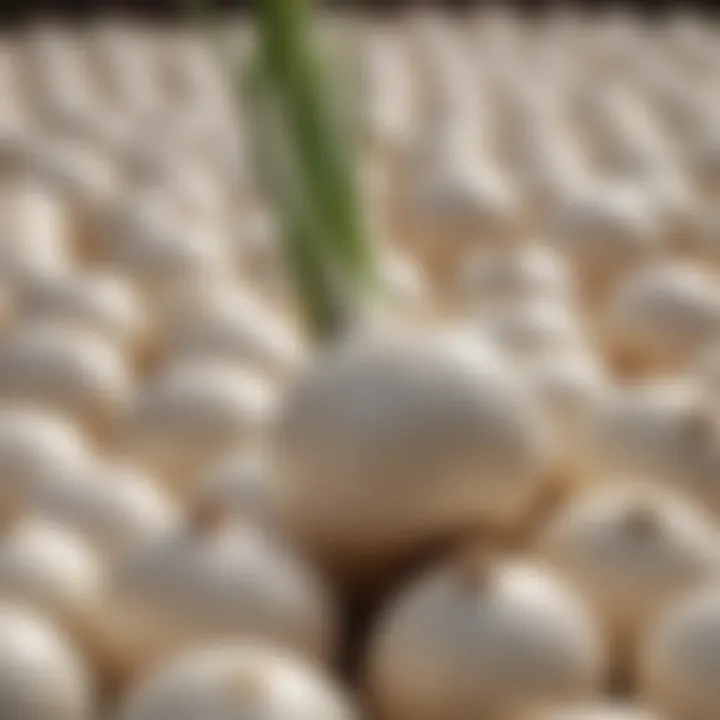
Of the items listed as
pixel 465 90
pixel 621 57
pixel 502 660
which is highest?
pixel 621 57

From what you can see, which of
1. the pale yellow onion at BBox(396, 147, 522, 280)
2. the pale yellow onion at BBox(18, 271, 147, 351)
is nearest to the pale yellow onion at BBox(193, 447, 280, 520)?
the pale yellow onion at BBox(18, 271, 147, 351)

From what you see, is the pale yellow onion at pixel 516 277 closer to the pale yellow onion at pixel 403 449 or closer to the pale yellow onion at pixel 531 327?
the pale yellow onion at pixel 531 327

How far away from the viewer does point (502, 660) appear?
0.30 meters

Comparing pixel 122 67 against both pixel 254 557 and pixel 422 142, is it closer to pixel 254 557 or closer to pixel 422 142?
pixel 422 142

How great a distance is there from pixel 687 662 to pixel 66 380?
21 centimetres

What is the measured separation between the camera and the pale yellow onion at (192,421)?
1.35 feet

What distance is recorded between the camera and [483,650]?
296mm

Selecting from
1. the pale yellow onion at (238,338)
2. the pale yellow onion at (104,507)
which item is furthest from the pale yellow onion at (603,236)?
the pale yellow onion at (104,507)

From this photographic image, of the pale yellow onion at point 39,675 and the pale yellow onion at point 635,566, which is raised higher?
the pale yellow onion at point 635,566

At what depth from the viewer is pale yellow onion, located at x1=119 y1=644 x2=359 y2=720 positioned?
0.28 m

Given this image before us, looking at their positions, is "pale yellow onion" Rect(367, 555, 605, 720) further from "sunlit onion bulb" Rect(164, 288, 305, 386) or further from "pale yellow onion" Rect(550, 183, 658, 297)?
"pale yellow onion" Rect(550, 183, 658, 297)

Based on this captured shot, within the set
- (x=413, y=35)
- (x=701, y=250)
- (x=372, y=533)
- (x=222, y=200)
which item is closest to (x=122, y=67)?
(x=413, y=35)

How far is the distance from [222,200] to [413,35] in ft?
1.55

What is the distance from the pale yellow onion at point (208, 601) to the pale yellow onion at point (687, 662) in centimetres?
7
